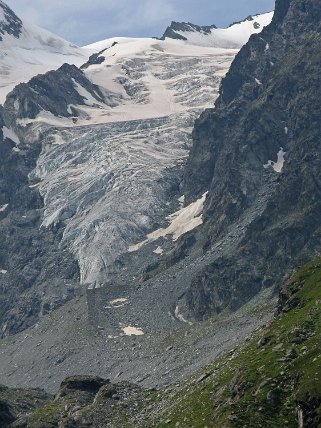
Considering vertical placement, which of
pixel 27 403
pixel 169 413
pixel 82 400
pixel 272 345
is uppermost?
pixel 272 345

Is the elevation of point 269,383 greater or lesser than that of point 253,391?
greater

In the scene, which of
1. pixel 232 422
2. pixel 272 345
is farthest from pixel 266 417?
pixel 272 345

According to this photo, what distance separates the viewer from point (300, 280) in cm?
13438

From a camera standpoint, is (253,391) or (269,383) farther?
(253,391)

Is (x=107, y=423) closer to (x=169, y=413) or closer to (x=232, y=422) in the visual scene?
(x=169, y=413)

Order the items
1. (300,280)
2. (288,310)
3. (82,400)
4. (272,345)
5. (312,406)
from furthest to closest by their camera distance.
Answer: (82,400) → (300,280) → (288,310) → (272,345) → (312,406)

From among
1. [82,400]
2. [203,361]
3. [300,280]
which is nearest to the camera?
[300,280]

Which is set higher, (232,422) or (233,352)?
(232,422)

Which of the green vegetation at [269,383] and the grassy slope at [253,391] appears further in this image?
the grassy slope at [253,391]

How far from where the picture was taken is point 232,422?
9406 cm

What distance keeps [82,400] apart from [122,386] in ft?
23.4

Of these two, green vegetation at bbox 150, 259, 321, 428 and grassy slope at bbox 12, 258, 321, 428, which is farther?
grassy slope at bbox 12, 258, 321, 428

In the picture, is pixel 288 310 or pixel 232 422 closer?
pixel 232 422

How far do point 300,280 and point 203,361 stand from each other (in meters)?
34.8
